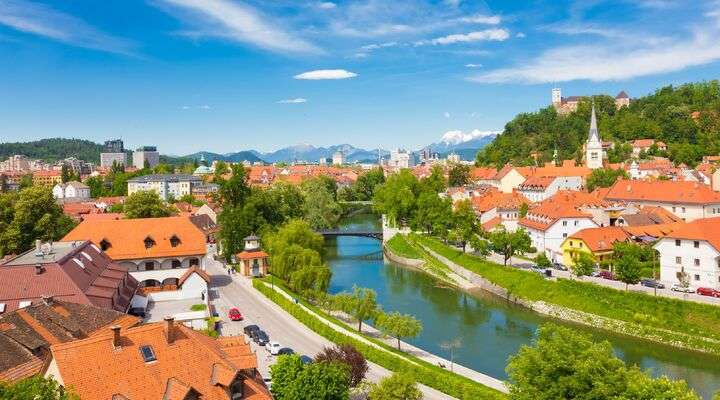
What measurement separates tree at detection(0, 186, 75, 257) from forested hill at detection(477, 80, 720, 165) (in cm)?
6951

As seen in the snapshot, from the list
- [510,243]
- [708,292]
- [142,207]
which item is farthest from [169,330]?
[142,207]

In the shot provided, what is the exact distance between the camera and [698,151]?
79750mm

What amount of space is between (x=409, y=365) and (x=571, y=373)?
7293mm

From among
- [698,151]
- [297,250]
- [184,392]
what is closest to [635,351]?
[297,250]

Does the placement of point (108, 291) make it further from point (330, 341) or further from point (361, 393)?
point (361, 393)

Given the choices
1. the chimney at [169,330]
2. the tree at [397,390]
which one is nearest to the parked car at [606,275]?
the tree at [397,390]

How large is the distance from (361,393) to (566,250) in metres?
25.1

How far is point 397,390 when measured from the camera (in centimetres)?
1747

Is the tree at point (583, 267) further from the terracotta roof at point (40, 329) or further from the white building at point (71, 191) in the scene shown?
the white building at point (71, 191)

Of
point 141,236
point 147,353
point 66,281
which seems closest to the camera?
point 147,353

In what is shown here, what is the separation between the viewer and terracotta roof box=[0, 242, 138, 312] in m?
23.7

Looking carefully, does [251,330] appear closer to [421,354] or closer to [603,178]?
[421,354]

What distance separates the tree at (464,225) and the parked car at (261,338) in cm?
2324

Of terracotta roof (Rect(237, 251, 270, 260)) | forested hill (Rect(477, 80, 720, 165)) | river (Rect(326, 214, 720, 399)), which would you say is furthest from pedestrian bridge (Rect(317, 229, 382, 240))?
forested hill (Rect(477, 80, 720, 165))
